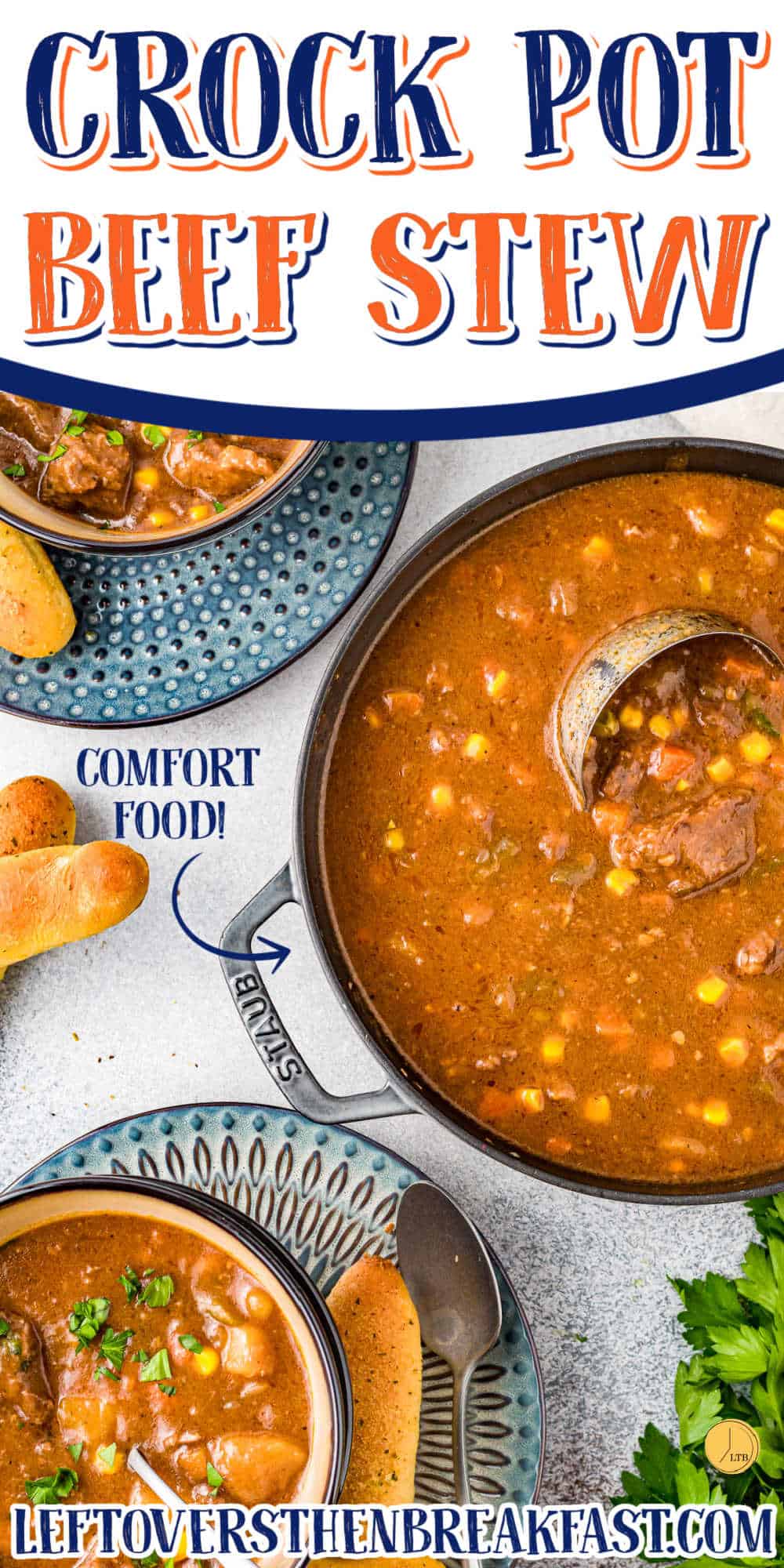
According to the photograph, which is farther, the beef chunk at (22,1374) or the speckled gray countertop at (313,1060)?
the speckled gray countertop at (313,1060)

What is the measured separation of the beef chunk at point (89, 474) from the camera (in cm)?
287

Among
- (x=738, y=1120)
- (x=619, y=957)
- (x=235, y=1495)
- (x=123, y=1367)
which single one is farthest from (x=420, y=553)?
(x=235, y=1495)

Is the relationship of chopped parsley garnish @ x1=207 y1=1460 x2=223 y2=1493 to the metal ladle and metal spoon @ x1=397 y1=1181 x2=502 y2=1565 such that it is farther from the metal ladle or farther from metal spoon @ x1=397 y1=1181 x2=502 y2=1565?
the metal ladle

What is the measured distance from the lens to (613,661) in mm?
2615

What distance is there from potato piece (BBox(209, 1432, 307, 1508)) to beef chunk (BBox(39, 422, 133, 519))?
2.17 metres

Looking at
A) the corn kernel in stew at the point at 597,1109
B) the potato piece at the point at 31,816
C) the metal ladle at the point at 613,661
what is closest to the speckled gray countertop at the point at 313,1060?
the potato piece at the point at 31,816

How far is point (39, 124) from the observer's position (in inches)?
108

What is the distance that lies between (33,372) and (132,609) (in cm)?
60

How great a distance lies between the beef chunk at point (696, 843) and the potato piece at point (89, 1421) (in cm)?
169

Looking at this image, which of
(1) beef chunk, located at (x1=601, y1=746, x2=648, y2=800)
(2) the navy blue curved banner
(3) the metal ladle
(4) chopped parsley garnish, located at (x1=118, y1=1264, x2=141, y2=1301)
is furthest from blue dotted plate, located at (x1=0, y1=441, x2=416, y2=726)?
(4) chopped parsley garnish, located at (x1=118, y1=1264, x2=141, y2=1301)

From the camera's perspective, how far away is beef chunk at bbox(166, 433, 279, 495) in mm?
2869

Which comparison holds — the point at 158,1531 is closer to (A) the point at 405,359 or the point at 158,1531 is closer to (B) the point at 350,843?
(B) the point at 350,843

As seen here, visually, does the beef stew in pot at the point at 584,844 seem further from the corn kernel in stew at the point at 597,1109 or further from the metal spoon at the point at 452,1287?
the metal spoon at the point at 452,1287

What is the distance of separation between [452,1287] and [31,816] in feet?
4.99
